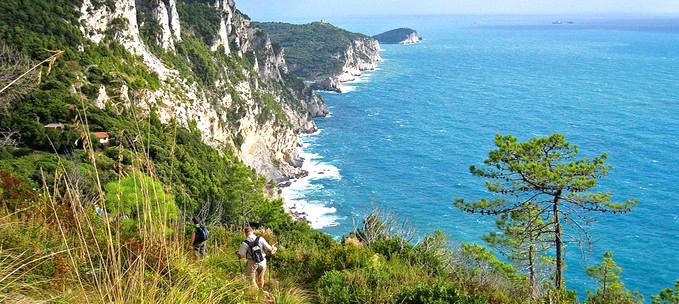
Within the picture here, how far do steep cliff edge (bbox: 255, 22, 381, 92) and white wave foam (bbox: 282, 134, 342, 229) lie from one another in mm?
50036

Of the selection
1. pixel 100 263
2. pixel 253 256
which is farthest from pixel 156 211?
pixel 253 256

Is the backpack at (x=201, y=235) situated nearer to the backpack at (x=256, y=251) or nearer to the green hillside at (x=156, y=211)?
the green hillside at (x=156, y=211)

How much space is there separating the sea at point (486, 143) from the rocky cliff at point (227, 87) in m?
4.56

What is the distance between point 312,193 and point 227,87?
18.4m

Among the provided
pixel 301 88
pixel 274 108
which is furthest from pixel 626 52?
pixel 274 108

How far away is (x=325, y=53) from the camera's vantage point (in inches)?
5349

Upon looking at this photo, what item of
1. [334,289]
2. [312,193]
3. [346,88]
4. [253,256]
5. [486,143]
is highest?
[253,256]

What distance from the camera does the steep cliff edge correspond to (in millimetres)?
123000

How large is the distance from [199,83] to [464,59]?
106980mm

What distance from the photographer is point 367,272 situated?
9102 millimetres

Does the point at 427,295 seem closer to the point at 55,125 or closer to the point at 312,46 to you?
the point at 55,125

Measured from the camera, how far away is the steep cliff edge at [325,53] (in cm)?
12300

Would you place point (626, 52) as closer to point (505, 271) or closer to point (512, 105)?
point (512, 105)

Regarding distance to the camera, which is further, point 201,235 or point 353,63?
point 353,63
